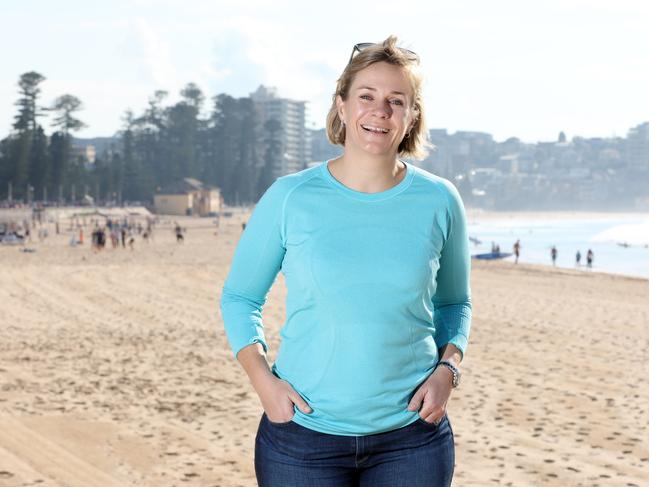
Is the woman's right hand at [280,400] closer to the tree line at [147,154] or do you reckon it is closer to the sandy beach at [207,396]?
the sandy beach at [207,396]

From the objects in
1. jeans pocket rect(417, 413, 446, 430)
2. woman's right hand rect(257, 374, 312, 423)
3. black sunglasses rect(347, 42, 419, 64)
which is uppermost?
black sunglasses rect(347, 42, 419, 64)

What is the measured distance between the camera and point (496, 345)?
1251cm

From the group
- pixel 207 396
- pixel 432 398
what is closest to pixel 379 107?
pixel 432 398

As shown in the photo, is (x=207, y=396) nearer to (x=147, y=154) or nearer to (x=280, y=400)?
(x=280, y=400)

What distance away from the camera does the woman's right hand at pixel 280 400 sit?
1.79 meters

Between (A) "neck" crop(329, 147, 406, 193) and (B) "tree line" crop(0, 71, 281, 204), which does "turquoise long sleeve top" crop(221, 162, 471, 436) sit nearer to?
(A) "neck" crop(329, 147, 406, 193)

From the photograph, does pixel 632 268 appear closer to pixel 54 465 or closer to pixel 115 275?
pixel 115 275

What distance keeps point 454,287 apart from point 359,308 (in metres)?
0.33

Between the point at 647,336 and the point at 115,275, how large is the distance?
1342 cm

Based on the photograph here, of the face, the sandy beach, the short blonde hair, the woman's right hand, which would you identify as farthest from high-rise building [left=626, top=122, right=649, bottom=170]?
the woman's right hand

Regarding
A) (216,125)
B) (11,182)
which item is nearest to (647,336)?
(11,182)

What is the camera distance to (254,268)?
1906 mm

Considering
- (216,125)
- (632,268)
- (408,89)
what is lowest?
(632,268)

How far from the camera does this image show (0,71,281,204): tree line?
74.5 metres
